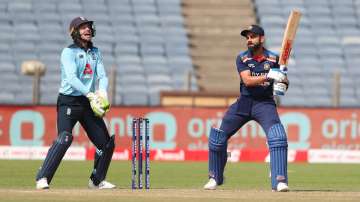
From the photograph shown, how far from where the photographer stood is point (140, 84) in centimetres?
2647

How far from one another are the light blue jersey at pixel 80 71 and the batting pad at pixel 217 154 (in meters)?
1.32

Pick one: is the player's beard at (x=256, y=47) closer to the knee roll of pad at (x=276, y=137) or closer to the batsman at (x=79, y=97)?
→ the knee roll of pad at (x=276, y=137)

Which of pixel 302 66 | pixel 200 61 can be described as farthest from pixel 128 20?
pixel 302 66

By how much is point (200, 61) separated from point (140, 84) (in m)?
2.22

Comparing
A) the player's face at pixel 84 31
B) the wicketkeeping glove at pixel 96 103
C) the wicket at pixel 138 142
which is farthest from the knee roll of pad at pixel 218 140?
the player's face at pixel 84 31

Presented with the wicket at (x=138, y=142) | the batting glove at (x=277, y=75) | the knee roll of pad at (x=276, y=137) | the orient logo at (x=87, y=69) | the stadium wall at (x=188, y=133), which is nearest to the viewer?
the batting glove at (x=277, y=75)

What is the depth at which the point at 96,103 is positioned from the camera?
37.4ft

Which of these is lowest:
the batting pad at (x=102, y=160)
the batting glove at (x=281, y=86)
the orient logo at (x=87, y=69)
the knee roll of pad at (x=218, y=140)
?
the batting pad at (x=102, y=160)

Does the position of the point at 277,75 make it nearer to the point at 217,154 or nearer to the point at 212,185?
the point at 217,154

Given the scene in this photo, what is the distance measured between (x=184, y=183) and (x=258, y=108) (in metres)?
2.69

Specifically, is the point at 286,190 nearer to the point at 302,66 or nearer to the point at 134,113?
the point at 134,113

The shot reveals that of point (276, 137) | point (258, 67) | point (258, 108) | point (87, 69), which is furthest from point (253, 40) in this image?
point (87, 69)

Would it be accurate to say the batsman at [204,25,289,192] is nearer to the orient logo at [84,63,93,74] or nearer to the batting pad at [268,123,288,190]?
the batting pad at [268,123,288,190]

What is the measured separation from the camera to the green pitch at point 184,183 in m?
10.4
